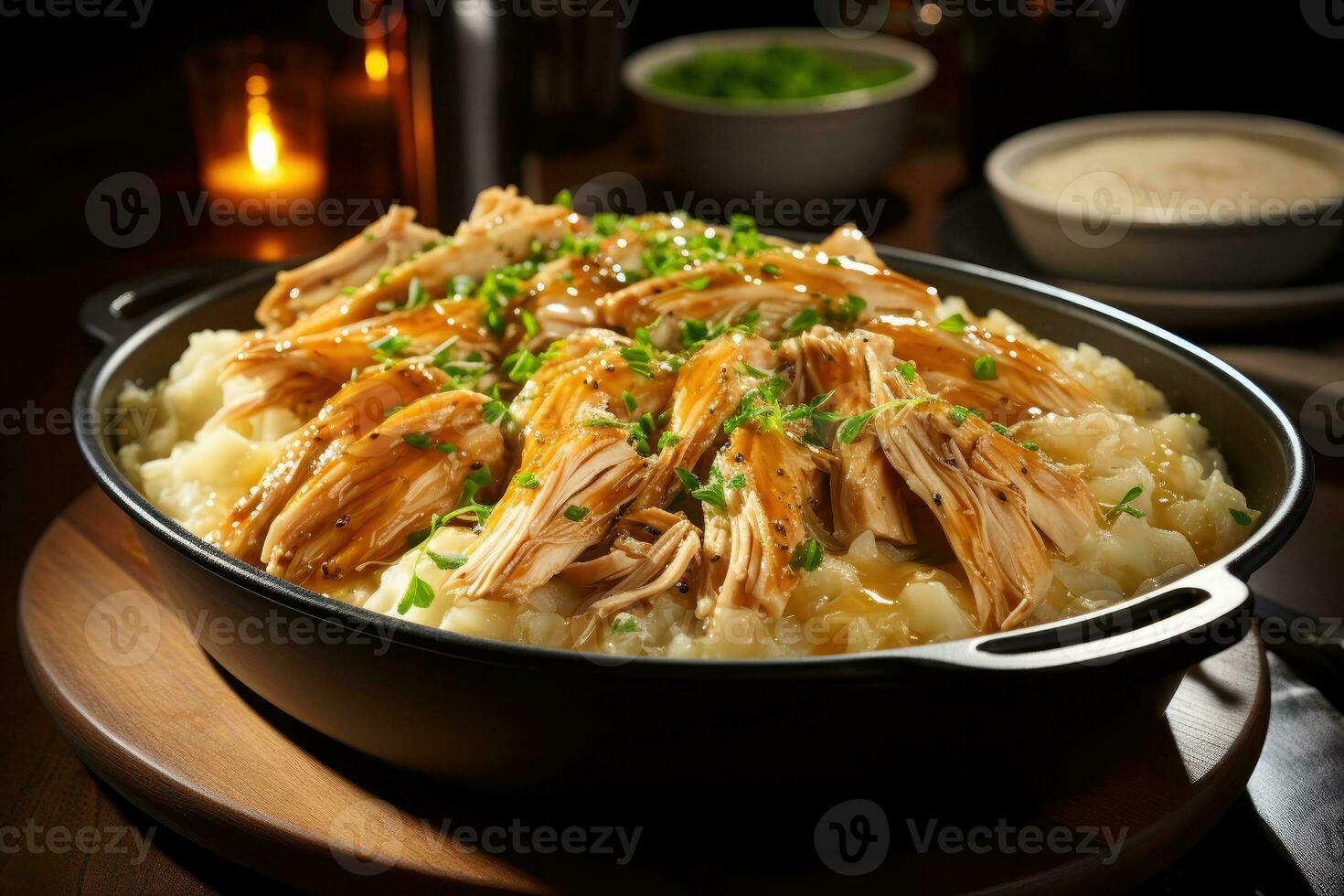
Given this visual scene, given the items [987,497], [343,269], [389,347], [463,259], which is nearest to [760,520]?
[987,497]

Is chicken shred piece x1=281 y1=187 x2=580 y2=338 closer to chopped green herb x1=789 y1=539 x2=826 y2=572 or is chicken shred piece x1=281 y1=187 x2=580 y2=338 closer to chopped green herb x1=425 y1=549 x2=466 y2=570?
chopped green herb x1=425 y1=549 x2=466 y2=570

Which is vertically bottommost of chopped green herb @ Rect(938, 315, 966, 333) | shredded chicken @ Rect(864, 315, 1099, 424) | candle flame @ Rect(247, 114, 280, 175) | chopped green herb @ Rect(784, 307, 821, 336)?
candle flame @ Rect(247, 114, 280, 175)

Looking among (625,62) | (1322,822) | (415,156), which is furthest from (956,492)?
(625,62)

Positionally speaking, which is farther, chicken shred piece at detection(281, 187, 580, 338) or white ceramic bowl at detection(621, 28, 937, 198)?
white ceramic bowl at detection(621, 28, 937, 198)

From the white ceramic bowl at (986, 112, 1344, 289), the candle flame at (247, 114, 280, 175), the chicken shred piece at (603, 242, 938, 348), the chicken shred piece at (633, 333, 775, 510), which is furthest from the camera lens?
the candle flame at (247, 114, 280, 175)

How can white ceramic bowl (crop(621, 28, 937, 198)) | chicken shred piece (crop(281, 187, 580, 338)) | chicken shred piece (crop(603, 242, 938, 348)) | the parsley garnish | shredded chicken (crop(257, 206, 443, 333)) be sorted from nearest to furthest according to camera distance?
the parsley garnish → chicken shred piece (crop(603, 242, 938, 348)) → chicken shred piece (crop(281, 187, 580, 338)) → shredded chicken (crop(257, 206, 443, 333)) → white ceramic bowl (crop(621, 28, 937, 198))

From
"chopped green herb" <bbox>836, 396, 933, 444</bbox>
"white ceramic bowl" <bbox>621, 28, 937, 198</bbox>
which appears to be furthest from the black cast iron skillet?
"white ceramic bowl" <bbox>621, 28, 937, 198</bbox>

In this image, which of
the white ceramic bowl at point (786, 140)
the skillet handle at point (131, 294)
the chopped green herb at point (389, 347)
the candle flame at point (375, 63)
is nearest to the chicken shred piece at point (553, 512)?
the chopped green herb at point (389, 347)
